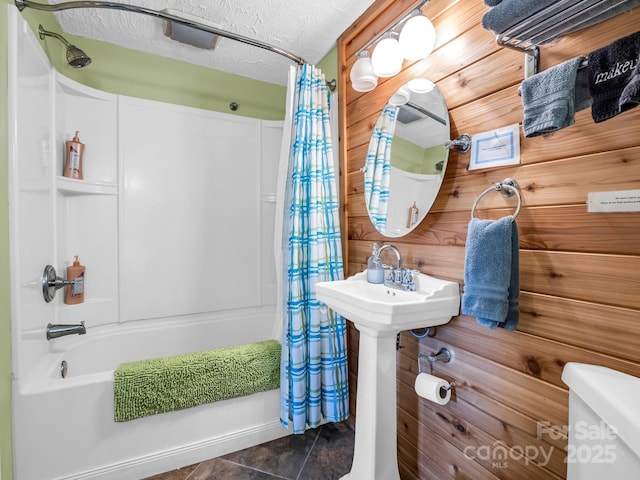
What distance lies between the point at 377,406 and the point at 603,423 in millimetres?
818

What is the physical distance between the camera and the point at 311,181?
1.78m

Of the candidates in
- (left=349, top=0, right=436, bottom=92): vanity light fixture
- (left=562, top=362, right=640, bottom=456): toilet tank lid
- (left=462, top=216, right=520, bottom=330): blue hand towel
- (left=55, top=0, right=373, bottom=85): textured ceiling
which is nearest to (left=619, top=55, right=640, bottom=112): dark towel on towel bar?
(left=462, top=216, right=520, bottom=330): blue hand towel

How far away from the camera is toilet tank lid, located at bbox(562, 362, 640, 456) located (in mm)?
560

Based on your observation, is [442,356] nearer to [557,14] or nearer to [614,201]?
[614,201]

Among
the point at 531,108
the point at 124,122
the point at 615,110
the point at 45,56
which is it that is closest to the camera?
the point at 615,110

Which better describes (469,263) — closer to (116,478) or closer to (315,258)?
(315,258)

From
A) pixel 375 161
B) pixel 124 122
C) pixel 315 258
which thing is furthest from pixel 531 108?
pixel 124 122

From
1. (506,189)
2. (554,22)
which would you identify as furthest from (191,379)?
(554,22)

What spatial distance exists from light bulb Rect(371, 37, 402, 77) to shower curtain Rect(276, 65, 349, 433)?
0.42m

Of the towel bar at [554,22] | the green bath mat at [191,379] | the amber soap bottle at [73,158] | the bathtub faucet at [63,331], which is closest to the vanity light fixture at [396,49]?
the towel bar at [554,22]

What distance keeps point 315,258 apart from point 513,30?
127 centimetres

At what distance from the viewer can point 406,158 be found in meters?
1.52

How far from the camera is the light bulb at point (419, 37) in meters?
1.34

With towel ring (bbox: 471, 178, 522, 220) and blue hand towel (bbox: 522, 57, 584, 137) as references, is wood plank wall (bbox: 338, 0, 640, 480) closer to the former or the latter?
towel ring (bbox: 471, 178, 522, 220)
